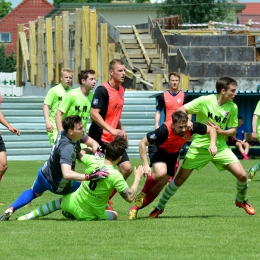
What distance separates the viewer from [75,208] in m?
9.44

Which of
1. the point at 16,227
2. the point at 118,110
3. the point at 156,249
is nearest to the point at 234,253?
the point at 156,249

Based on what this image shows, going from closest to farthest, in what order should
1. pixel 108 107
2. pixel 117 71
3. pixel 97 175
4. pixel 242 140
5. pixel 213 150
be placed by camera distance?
1. pixel 97 175
2. pixel 213 150
3. pixel 117 71
4. pixel 108 107
5. pixel 242 140

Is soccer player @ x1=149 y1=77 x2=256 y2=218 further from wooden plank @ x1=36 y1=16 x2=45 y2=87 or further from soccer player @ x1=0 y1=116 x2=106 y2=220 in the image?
wooden plank @ x1=36 y1=16 x2=45 y2=87

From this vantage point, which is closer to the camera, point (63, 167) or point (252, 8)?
point (63, 167)

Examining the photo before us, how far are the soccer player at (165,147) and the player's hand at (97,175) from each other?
469mm

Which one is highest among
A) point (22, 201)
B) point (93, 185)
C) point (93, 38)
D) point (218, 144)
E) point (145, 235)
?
point (93, 38)

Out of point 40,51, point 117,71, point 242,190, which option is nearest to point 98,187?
point 242,190

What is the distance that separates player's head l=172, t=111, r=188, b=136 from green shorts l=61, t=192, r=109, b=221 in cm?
133

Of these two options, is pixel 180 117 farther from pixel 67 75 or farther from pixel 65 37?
pixel 65 37

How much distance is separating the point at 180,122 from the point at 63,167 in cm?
144

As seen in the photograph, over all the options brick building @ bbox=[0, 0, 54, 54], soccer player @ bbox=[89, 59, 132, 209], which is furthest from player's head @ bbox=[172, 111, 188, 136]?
brick building @ bbox=[0, 0, 54, 54]

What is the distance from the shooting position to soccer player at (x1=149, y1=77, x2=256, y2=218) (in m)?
10.2

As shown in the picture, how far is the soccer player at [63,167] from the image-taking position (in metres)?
9.14

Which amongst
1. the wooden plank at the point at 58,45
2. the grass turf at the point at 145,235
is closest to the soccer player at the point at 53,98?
the grass turf at the point at 145,235
